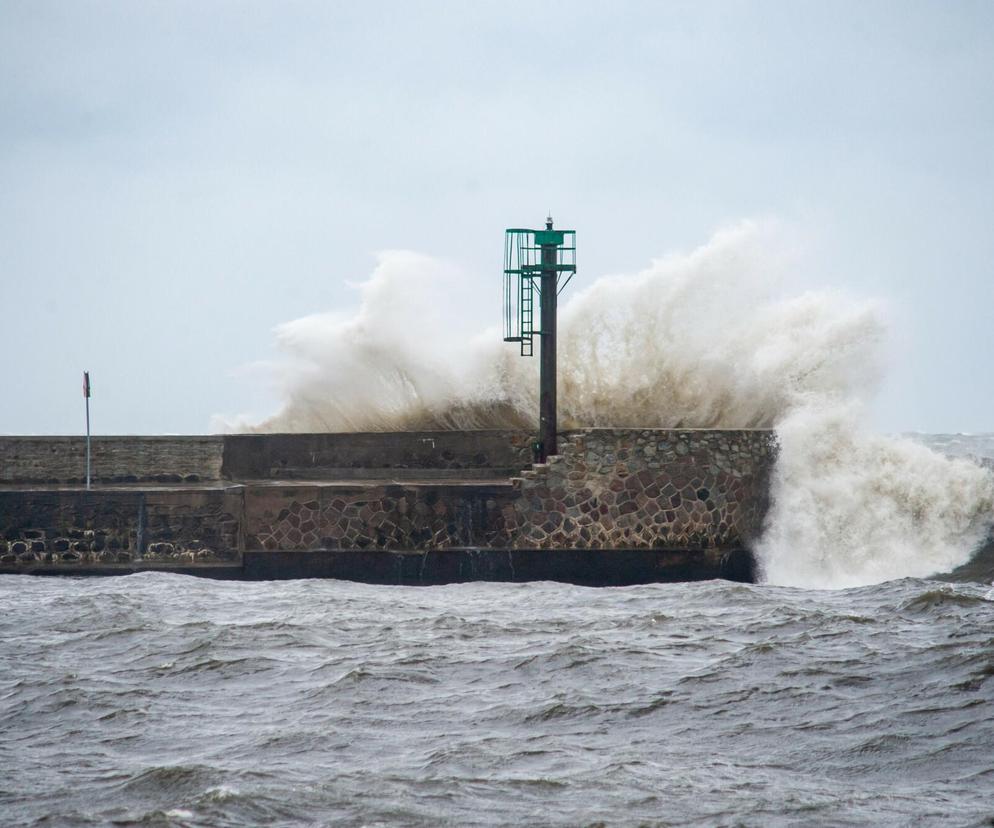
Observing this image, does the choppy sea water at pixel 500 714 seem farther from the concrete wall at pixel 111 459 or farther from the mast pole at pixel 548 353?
the concrete wall at pixel 111 459

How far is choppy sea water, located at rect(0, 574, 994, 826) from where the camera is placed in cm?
497

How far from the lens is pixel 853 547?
13820 mm

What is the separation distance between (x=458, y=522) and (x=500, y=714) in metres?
6.88

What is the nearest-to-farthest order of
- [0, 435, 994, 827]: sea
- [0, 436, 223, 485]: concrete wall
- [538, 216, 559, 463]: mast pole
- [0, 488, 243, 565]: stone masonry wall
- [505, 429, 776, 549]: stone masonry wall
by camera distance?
[0, 435, 994, 827]: sea, [0, 488, 243, 565]: stone masonry wall, [505, 429, 776, 549]: stone masonry wall, [538, 216, 559, 463]: mast pole, [0, 436, 223, 485]: concrete wall

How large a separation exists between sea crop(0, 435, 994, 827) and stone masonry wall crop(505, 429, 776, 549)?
2.94 m

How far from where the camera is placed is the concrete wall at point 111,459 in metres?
15.8

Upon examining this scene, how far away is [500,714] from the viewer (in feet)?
21.3

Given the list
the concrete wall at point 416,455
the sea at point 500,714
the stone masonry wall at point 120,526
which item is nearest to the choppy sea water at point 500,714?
the sea at point 500,714

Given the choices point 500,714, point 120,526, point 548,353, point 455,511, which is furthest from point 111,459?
point 500,714

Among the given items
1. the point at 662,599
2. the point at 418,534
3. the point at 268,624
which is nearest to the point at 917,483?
the point at 662,599

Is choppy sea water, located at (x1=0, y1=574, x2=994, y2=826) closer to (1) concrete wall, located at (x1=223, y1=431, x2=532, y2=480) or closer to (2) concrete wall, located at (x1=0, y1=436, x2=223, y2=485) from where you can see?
(1) concrete wall, located at (x1=223, y1=431, x2=532, y2=480)

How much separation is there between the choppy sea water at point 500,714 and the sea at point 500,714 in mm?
19

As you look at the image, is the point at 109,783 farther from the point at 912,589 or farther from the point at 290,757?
the point at 912,589

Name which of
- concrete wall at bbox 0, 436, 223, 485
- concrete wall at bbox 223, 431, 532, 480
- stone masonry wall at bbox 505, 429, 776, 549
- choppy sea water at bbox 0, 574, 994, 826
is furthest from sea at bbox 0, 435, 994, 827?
concrete wall at bbox 0, 436, 223, 485
